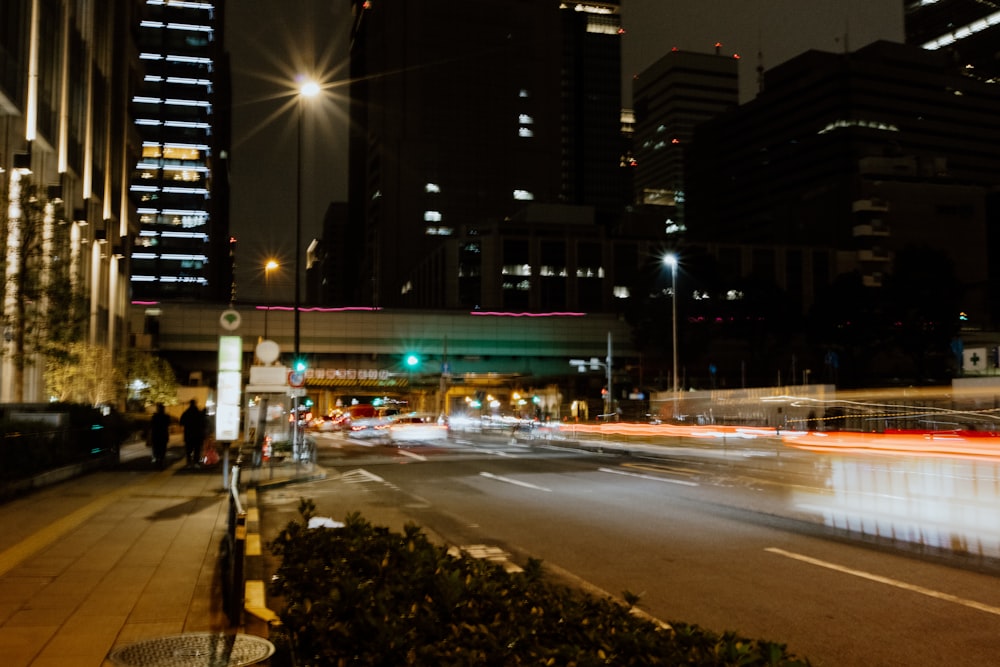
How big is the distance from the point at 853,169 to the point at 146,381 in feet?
373

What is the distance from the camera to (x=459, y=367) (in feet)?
285

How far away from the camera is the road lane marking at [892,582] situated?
8398 millimetres

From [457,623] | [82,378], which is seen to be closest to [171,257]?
[82,378]

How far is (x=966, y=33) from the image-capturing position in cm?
16100

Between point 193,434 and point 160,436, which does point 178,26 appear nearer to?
point 193,434

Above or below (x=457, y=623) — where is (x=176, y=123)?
above

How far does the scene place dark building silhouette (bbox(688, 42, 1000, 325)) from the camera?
353 feet

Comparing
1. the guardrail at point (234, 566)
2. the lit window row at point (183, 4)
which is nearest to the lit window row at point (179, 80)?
the lit window row at point (183, 4)

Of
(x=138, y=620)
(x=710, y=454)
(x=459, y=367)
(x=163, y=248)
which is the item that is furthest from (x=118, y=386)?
(x=163, y=248)

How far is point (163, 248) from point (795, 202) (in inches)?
3724

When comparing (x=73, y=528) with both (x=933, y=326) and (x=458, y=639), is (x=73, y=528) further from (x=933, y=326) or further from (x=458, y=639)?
(x=933, y=326)

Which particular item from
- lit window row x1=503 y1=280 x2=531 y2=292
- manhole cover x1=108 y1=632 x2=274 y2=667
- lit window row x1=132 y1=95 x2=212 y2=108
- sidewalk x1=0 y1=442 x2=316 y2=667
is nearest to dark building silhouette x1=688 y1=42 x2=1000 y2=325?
lit window row x1=503 y1=280 x2=531 y2=292

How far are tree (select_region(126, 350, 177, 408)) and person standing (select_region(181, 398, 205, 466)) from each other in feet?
66.0

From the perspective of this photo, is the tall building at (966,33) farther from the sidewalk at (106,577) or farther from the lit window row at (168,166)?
the sidewalk at (106,577)
